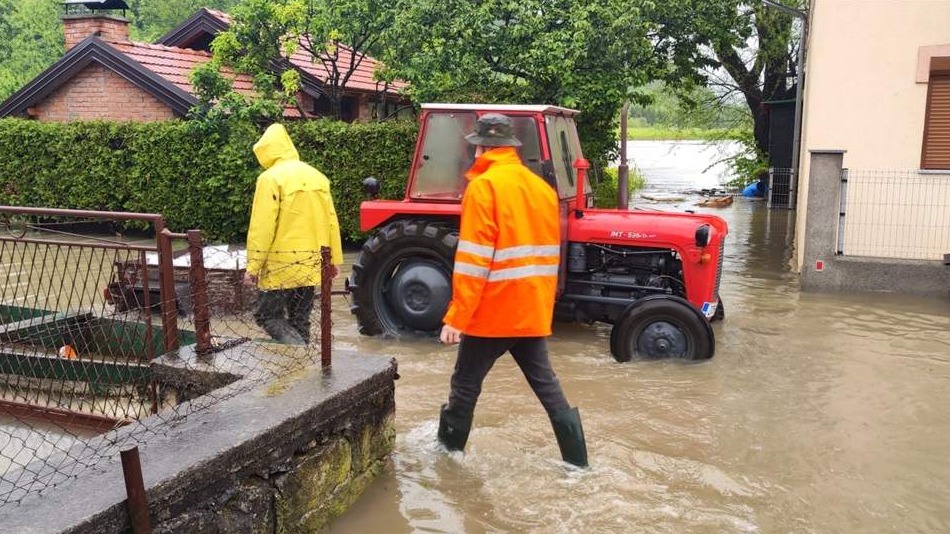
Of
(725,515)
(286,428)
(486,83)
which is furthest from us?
(486,83)

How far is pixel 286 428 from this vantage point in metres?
3.23

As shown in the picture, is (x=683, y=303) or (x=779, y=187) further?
(x=779, y=187)

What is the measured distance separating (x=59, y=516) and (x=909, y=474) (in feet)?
12.5

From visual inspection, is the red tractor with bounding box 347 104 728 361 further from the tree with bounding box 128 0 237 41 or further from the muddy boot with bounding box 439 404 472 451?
the tree with bounding box 128 0 237 41

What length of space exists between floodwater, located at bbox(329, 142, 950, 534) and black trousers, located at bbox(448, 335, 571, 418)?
0.38m

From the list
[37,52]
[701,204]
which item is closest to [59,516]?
[701,204]

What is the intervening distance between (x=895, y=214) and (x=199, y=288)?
800cm

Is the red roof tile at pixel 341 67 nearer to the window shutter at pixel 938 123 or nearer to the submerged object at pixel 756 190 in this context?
the window shutter at pixel 938 123

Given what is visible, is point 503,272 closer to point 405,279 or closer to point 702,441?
point 702,441

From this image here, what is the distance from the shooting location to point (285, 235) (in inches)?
210

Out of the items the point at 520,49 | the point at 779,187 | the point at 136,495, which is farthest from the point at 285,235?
the point at 779,187

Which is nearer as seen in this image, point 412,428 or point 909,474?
point 909,474

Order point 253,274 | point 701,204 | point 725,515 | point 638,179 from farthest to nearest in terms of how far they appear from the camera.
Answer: point 638,179, point 701,204, point 253,274, point 725,515

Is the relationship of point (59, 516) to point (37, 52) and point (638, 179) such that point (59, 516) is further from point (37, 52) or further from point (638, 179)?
point (37, 52)
